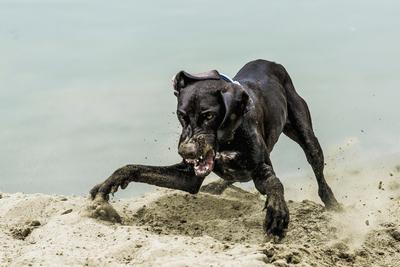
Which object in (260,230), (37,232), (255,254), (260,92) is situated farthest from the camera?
(260,92)

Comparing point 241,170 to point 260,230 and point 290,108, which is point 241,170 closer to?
point 260,230

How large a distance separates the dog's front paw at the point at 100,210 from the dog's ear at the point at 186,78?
1405 millimetres

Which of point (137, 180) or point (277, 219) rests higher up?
point (137, 180)

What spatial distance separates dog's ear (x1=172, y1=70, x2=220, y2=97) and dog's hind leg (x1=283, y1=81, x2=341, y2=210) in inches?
78.5

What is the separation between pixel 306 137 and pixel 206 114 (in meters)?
2.41

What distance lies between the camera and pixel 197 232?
525cm

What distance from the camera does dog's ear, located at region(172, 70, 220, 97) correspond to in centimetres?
464

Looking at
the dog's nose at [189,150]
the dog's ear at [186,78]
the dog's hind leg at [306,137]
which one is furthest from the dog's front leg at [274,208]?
the dog's hind leg at [306,137]

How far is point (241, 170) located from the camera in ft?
16.5

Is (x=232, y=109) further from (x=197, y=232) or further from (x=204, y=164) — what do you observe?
(x=197, y=232)

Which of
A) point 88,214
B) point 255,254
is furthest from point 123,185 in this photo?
point 255,254

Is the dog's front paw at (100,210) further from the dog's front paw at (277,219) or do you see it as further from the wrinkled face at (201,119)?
the dog's front paw at (277,219)

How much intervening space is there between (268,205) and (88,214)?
1903 mm

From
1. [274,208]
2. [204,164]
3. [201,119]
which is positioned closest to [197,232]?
[204,164]
